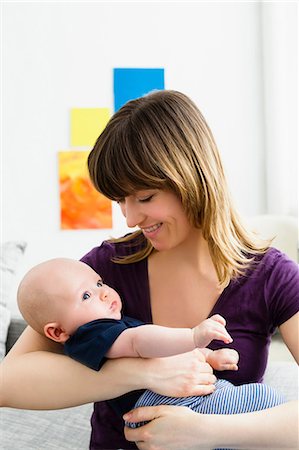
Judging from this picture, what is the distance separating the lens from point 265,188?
296cm

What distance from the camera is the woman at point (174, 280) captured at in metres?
1.19

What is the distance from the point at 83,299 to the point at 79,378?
0.50 ft

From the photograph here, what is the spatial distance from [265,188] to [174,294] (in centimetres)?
165

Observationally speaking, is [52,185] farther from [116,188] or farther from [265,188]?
[116,188]

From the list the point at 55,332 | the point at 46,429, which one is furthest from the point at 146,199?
the point at 46,429

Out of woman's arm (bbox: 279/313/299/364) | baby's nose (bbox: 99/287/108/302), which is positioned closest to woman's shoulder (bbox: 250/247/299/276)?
woman's arm (bbox: 279/313/299/364)

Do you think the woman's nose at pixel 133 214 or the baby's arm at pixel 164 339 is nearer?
the baby's arm at pixel 164 339

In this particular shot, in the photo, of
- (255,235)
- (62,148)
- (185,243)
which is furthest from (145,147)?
(62,148)

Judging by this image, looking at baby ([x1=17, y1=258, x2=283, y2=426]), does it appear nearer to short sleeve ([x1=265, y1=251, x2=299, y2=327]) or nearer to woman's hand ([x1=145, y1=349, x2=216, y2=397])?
woman's hand ([x1=145, y1=349, x2=216, y2=397])

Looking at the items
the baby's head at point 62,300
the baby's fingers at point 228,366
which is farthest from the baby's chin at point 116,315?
the baby's fingers at point 228,366

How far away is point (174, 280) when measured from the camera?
143 cm

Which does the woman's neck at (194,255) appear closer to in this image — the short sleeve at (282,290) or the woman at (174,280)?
the woman at (174,280)

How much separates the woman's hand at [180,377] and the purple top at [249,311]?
0.12 metres

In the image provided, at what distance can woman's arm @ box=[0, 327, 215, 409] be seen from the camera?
3.96ft
